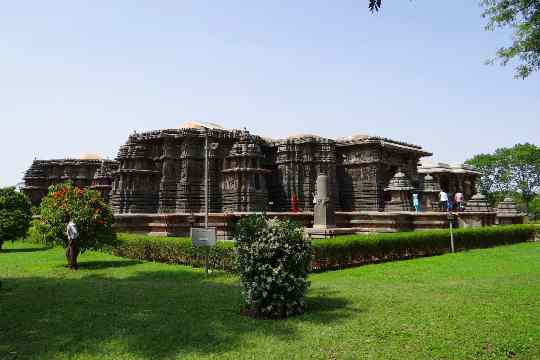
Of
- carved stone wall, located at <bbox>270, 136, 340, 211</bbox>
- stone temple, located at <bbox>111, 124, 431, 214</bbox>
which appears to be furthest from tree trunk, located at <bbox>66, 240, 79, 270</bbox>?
carved stone wall, located at <bbox>270, 136, 340, 211</bbox>

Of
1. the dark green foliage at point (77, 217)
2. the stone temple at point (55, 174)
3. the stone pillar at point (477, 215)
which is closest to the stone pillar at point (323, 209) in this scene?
the dark green foliage at point (77, 217)

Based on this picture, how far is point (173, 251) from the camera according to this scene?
51.7ft

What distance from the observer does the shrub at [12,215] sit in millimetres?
22094

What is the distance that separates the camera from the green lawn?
5391 millimetres

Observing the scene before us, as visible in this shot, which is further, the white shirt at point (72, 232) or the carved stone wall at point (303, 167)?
the carved stone wall at point (303, 167)

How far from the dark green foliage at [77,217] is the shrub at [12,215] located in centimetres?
803

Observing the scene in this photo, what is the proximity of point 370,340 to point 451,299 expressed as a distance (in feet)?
9.71

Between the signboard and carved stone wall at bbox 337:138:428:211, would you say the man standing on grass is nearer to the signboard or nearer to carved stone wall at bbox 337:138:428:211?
the signboard

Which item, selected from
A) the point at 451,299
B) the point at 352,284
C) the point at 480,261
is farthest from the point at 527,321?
the point at 480,261

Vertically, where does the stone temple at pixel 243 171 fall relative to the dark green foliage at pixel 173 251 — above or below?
above

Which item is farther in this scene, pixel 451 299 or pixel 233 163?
pixel 233 163

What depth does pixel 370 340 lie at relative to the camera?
571cm

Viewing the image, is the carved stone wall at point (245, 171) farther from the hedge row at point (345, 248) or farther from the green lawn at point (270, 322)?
the green lawn at point (270, 322)

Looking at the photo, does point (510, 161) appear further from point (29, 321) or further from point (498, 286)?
point (29, 321)
